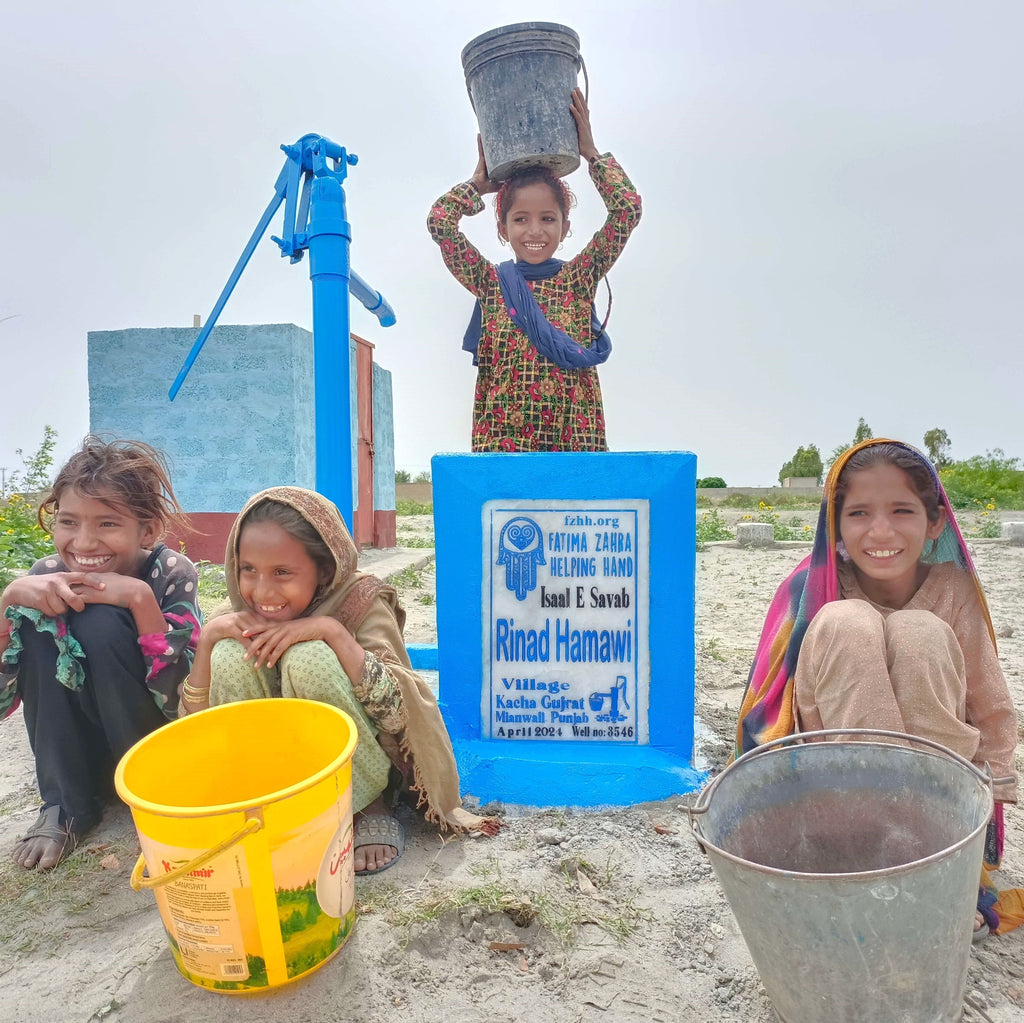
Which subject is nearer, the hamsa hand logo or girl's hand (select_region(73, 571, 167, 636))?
girl's hand (select_region(73, 571, 167, 636))

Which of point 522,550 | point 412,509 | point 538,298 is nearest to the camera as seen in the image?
point 522,550

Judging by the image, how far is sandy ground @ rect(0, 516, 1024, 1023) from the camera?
1.42m

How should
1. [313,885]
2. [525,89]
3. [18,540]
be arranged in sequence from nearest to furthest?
[313,885], [525,89], [18,540]

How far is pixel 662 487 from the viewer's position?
7.93 ft

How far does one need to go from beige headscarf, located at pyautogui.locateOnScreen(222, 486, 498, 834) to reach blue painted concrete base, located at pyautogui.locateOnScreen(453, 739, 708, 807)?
256 mm

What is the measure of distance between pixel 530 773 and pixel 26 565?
13.1ft

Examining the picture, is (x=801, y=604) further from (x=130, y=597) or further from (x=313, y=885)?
(x=130, y=597)

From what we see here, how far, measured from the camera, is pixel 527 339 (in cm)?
292

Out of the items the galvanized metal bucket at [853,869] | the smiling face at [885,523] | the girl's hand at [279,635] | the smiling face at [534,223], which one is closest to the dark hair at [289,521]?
the girl's hand at [279,635]

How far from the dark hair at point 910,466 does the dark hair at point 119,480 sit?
1817 millimetres

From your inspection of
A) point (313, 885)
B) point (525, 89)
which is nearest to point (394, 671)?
point (313, 885)

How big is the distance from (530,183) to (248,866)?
2.44 metres

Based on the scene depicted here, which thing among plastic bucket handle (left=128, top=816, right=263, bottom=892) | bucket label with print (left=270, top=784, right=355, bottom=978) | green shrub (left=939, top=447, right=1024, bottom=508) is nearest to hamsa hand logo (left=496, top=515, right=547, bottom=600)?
bucket label with print (left=270, top=784, right=355, bottom=978)

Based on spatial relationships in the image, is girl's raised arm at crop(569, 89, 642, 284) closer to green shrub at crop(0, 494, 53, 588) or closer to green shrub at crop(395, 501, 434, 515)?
green shrub at crop(0, 494, 53, 588)
